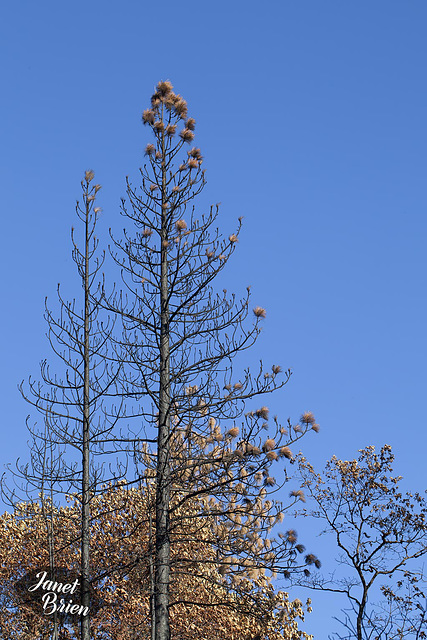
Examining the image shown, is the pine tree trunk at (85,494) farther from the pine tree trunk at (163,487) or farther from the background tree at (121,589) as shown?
the background tree at (121,589)

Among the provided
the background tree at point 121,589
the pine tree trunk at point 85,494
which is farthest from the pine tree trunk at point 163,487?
the background tree at point 121,589

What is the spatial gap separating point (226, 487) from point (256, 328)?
7.91 feet

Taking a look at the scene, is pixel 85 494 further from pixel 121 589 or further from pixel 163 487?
pixel 121 589

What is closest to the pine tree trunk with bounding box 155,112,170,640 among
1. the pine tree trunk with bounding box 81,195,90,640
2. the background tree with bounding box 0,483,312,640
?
the pine tree trunk with bounding box 81,195,90,640

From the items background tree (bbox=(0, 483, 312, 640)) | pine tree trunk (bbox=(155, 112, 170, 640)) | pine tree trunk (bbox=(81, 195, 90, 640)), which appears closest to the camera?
pine tree trunk (bbox=(155, 112, 170, 640))

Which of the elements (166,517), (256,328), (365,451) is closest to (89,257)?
(256,328)

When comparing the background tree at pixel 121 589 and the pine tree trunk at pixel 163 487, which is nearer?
the pine tree trunk at pixel 163 487

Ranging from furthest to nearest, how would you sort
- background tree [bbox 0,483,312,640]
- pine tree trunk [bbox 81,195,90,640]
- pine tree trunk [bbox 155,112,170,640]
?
background tree [bbox 0,483,312,640] → pine tree trunk [bbox 81,195,90,640] → pine tree trunk [bbox 155,112,170,640]

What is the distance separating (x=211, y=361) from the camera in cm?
1166

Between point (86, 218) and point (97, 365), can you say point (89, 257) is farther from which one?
point (97, 365)

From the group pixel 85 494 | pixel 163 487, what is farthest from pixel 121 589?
pixel 163 487

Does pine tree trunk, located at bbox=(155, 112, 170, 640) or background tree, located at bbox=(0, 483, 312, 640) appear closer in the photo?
pine tree trunk, located at bbox=(155, 112, 170, 640)

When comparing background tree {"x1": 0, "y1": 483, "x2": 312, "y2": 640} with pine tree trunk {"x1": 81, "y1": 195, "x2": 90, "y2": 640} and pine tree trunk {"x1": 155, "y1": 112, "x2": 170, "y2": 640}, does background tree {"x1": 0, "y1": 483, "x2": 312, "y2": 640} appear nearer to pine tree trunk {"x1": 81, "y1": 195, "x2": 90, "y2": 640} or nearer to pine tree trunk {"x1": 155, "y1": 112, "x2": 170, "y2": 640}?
pine tree trunk {"x1": 81, "y1": 195, "x2": 90, "y2": 640}

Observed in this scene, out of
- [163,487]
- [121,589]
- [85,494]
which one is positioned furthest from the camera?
[121,589]
